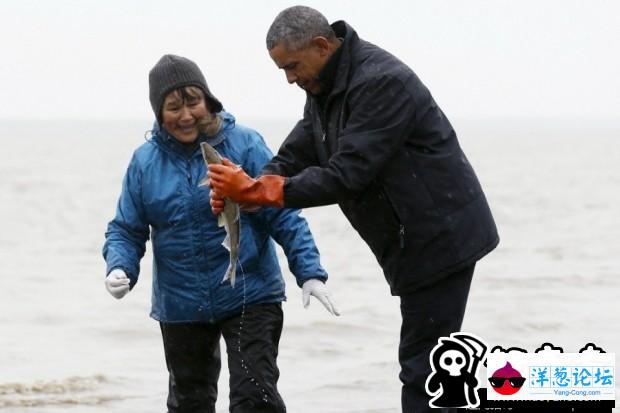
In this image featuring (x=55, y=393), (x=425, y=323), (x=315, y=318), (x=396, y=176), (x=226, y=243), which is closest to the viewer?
(x=396, y=176)

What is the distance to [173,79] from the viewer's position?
658cm

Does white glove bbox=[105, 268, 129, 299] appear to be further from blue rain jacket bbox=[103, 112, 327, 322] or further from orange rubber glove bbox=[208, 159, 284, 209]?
orange rubber glove bbox=[208, 159, 284, 209]

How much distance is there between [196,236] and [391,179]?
45.3 inches

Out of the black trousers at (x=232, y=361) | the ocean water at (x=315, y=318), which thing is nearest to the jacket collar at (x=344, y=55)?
the black trousers at (x=232, y=361)

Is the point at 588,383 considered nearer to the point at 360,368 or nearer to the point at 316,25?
the point at 316,25

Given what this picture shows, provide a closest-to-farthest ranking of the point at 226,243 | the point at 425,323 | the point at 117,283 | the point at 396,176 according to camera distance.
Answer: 1. the point at 396,176
2. the point at 425,323
3. the point at 226,243
4. the point at 117,283

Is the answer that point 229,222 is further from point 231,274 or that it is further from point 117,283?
point 117,283

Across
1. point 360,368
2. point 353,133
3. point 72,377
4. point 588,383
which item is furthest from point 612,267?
point 353,133

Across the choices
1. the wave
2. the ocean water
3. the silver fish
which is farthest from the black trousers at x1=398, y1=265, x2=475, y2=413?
the wave

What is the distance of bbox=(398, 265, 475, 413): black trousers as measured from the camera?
19.8 ft

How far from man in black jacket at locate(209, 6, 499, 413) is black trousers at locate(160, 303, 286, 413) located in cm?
72

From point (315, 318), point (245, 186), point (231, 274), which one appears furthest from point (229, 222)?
point (315, 318)

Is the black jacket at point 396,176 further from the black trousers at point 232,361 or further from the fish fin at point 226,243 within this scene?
the black trousers at point 232,361

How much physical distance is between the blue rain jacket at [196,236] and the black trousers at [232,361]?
84 millimetres
